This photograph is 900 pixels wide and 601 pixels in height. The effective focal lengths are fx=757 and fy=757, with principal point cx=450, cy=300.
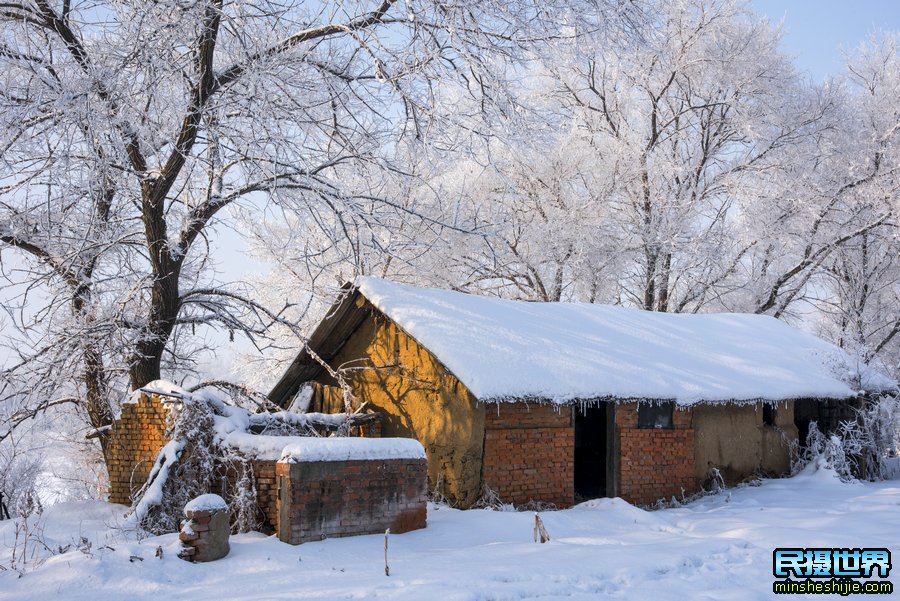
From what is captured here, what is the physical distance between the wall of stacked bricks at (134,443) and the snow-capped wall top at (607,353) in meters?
3.77

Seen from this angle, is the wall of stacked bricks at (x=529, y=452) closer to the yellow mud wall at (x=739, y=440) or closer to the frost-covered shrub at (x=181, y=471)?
the yellow mud wall at (x=739, y=440)

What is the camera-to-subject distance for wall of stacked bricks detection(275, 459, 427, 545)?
26.8ft

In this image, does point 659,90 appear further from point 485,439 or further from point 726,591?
point 726,591

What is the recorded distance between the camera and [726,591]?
6.57 meters

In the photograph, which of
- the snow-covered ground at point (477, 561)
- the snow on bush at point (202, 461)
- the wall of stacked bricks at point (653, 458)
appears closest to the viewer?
the snow-covered ground at point (477, 561)

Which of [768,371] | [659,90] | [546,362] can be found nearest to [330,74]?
[546,362]

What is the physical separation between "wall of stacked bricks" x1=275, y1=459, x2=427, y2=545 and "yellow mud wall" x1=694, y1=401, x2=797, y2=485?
21.2ft

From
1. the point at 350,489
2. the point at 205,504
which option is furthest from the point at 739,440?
the point at 205,504

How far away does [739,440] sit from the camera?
1420 cm

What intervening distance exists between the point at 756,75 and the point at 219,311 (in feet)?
62.7

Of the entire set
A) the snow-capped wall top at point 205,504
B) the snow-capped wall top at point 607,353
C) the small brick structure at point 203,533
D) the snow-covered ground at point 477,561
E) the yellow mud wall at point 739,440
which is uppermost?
the snow-capped wall top at point 607,353

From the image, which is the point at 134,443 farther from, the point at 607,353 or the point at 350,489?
the point at 607,353

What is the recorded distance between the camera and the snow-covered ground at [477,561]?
644 centimetres

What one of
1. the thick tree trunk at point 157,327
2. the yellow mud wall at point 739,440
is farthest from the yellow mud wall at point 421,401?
the yellow mud wall at point 739,440
